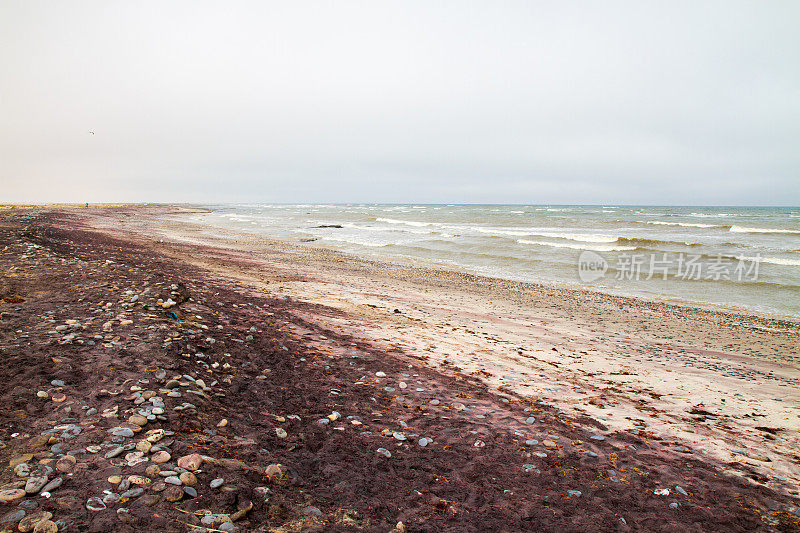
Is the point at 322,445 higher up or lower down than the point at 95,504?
lower down

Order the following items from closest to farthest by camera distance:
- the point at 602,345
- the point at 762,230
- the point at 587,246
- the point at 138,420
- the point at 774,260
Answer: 1. the point at 138,420
2. the point at 602,345
3. the point at 774,260
4. the point at 587,246
5. the point at 762,230

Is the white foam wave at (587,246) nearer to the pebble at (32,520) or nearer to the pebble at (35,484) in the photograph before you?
the pebble at (35,484)

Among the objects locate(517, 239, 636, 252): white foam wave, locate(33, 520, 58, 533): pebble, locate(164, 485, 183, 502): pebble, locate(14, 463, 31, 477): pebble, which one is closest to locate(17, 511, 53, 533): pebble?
locate(33, 520, 58, 533): pebble

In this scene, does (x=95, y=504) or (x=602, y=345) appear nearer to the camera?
(x=95, y=504)

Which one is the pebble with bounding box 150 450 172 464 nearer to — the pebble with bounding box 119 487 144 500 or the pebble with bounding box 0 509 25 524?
the pebble with bounding box 119 487 144 500

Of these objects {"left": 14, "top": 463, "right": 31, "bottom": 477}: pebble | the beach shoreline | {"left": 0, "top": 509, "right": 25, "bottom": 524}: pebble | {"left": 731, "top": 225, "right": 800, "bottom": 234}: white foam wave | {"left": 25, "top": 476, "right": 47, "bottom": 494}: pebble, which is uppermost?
{"left": 731, "top": 225, "right": 800, "bottom": 234}: white foam wave

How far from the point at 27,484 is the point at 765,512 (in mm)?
6726

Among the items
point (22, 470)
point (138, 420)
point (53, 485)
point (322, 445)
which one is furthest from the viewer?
point (322, 445)

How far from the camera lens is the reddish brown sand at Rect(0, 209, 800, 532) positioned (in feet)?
11.6

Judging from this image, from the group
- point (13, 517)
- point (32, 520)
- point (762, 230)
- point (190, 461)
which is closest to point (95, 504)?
point (32, 520)

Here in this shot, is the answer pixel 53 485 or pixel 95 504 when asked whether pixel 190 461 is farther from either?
pixel 53 485

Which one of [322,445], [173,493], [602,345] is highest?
[173,493]

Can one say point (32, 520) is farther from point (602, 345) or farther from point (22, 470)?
point (602, 345)

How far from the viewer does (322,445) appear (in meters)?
4.66
